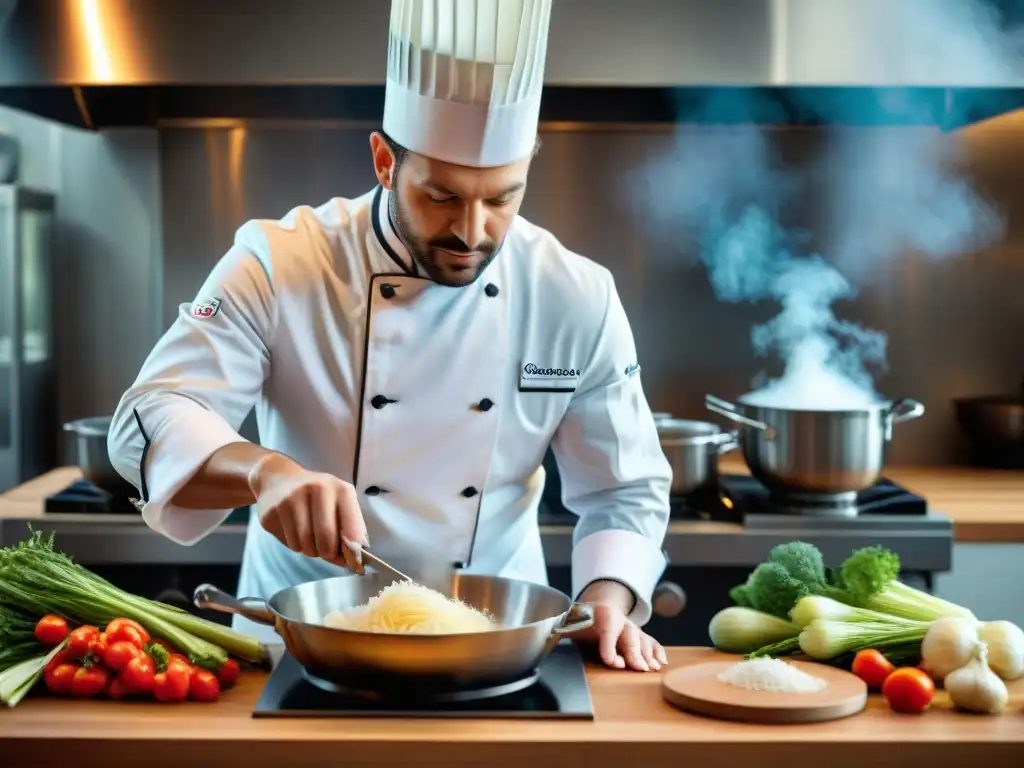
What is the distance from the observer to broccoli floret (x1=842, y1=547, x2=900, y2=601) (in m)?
1.80

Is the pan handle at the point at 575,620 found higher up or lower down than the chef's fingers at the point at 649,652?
higher up

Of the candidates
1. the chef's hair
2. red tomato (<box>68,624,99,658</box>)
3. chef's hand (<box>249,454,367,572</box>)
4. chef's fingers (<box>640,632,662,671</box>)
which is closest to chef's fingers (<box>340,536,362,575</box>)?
chef's hand (<box>249,454,367,572</box>)

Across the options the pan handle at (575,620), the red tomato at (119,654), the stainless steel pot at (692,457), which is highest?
the stainless steel pot at (692,457)

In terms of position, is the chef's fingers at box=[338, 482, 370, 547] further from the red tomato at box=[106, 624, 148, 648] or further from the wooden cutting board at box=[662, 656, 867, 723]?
the wooden cutting board at box=[662, 656, 867, 723]

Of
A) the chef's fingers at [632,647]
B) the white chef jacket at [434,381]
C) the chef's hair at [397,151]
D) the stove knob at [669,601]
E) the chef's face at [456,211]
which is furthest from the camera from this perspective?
the stove knob at [669,601]

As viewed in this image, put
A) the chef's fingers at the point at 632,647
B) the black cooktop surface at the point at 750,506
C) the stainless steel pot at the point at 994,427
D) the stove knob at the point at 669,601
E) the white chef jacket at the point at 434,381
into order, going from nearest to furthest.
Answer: the chef's fingers at the point at 632,647, the white chef jacket at the point at 434,381, the stove knob at the point at 669,601, the black cooktop surface at the point at 750,506, the stainless steel pot at the point at 994,427

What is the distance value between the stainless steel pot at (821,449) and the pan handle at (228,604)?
5.15ft

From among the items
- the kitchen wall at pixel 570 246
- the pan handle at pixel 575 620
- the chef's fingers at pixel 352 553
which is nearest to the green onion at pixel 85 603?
the chef's fingers at pixel 352 553

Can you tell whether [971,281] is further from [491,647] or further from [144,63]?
[491,647]

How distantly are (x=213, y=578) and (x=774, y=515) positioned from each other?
128cm

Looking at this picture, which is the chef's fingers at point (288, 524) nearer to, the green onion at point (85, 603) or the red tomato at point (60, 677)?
the green onion at point (85, 603)

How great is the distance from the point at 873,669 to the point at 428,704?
578mm

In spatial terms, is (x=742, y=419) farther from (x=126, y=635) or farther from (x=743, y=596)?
(x=126, y=635)

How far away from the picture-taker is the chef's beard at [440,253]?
1.90 metres
